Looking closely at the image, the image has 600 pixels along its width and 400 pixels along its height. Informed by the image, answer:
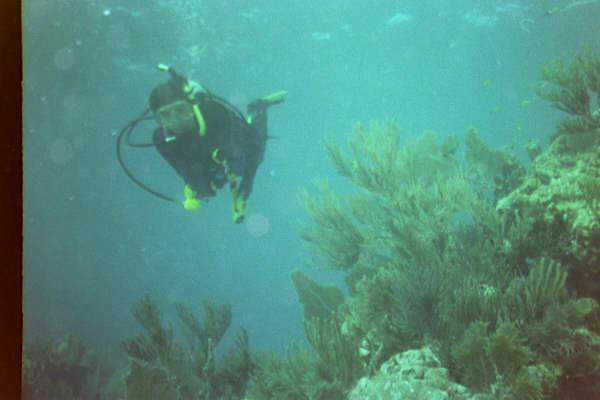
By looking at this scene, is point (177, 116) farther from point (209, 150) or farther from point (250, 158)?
point (250, 158)

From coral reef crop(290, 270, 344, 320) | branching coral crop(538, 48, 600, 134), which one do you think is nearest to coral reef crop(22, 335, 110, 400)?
coral reef crop(290, 270, 344, 320)

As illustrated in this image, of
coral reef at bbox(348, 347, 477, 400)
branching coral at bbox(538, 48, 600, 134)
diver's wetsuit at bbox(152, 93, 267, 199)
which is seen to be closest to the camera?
coral reef at bbox(348, 347, 477, 400)

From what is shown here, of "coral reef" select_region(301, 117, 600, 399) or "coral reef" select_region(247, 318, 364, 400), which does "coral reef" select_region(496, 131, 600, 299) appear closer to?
"coral reef" select_region(301, 117, 600, 399)

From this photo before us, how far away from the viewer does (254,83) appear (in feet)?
78.7

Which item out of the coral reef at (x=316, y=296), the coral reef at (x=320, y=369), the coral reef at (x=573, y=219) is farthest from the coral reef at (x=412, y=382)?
the coral reef at (x=316, y=296)

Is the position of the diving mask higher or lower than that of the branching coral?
lower

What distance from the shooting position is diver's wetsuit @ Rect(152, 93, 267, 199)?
18.4ft

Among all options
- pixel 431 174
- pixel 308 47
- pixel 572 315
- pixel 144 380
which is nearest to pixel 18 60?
pixel 572 315

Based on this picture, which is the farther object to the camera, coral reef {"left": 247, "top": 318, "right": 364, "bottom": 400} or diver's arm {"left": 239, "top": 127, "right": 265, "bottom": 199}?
diver's arm {"left": 239, "top": 127, "right": 265, "bottom": 199}

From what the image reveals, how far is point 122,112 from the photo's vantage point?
931 inches

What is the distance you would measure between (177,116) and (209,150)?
2.07ft

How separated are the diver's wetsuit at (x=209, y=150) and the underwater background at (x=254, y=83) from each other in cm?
129

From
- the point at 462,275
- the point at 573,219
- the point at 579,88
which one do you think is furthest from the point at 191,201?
the point at 579,88

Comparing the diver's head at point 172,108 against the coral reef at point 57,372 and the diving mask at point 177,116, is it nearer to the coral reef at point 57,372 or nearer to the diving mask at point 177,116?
the diving mask at point 177,116
